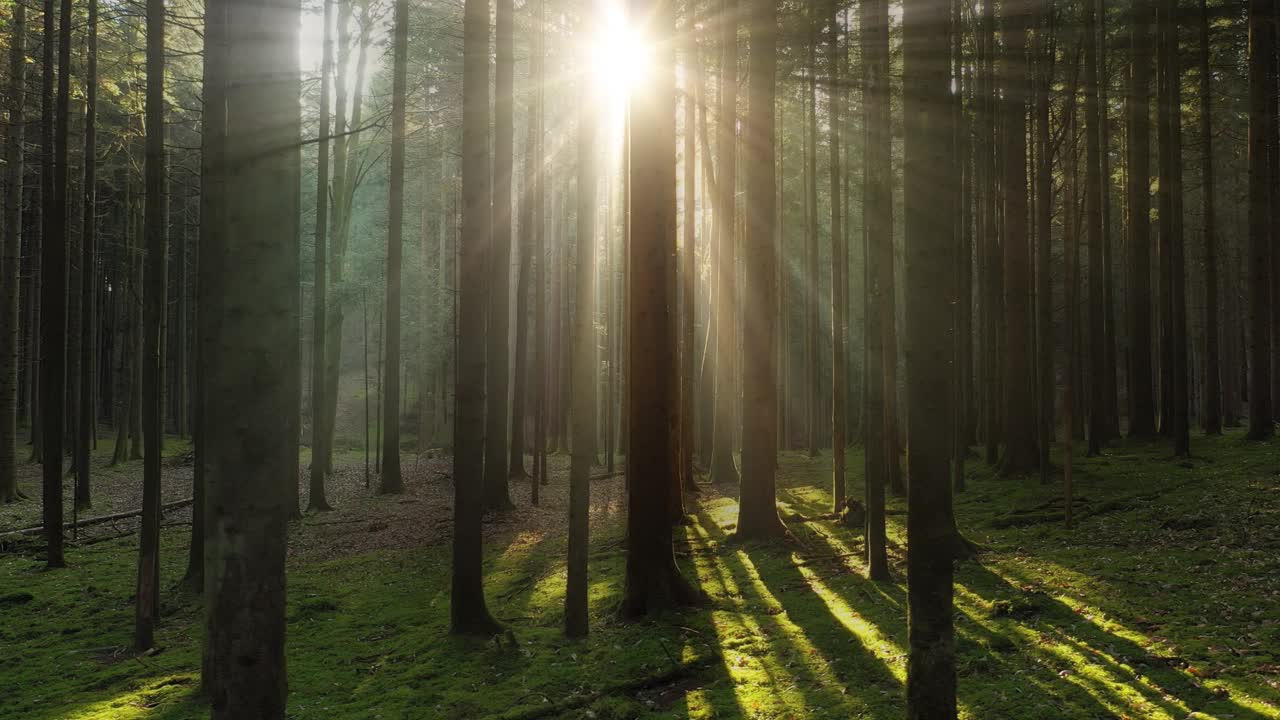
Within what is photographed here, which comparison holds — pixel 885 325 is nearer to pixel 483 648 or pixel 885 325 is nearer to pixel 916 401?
pixel 916 401

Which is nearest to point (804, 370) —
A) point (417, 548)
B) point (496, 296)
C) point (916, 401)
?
point (496, 296)

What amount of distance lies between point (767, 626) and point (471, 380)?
391 centimetres

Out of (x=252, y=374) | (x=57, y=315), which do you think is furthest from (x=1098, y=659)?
(x=57, y=315)

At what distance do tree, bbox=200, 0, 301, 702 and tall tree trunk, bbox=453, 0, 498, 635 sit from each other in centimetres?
429

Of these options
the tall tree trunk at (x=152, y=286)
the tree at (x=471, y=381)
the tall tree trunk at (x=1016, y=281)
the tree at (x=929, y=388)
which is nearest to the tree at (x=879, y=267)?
the tree at (x=929, y=388)

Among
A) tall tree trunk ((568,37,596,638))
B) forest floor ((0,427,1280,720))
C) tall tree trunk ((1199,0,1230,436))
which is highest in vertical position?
tall tree trunk ((1199,0,1230,436))

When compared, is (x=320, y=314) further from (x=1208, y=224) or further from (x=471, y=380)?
(x=1208, y=224)

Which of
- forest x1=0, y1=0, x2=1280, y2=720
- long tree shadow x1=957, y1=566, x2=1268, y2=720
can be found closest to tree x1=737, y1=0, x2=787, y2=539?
forest x1=0, y1=0, x2=1280, y2=720

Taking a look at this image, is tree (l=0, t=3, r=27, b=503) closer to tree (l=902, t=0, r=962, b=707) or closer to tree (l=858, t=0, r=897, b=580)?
tree (l=858, t=0, r=897, b=580)

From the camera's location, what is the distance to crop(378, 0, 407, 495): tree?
50.0ft

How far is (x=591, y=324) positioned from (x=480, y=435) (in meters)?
1.64

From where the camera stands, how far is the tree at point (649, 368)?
7.69 metres

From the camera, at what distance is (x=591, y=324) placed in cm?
750

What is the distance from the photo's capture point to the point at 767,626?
7.22 m
